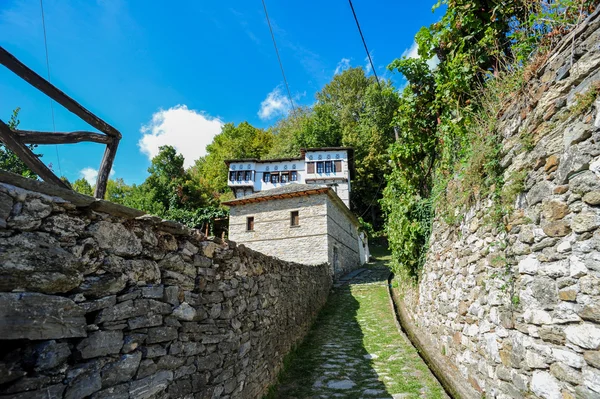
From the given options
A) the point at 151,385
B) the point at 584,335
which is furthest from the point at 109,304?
the point at 584,335

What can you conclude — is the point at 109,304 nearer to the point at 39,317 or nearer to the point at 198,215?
the point at 39,317

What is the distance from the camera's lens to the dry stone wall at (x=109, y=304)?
66.4 inches

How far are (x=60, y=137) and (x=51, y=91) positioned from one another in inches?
14.0

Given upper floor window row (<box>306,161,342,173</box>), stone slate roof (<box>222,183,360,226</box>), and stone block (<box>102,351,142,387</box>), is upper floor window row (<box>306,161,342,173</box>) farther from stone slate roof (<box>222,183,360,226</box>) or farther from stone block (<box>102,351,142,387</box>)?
stone block (<box>102,351,142,387</box>)

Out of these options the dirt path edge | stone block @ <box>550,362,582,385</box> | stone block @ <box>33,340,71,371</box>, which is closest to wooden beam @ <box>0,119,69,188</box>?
stone block @ <box>33,340,71,371</box>

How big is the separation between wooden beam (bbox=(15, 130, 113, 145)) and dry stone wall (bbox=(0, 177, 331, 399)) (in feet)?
3.01

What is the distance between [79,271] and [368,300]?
10.9 meters

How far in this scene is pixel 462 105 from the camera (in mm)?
5250

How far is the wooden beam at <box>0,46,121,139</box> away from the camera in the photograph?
7.71ft

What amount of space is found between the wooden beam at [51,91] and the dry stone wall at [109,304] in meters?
1.04

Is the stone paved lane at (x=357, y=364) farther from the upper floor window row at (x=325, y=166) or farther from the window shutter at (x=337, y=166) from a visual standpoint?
the upper floor window row at (x=325, y=166)

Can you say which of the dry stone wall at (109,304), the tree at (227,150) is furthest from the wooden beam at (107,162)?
the tree at (227,150)

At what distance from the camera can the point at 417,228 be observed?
714 cm

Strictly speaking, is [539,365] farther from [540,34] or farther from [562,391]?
[540,34]
